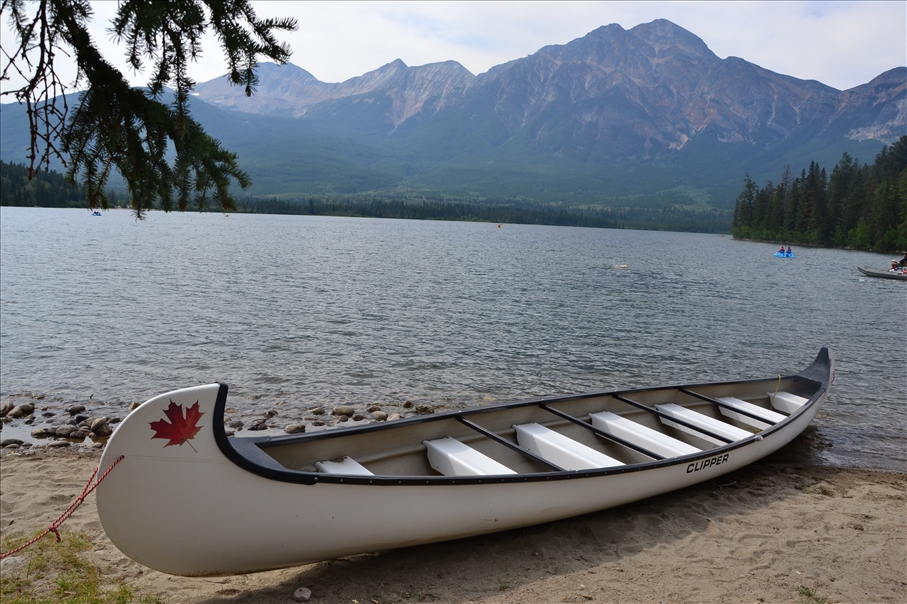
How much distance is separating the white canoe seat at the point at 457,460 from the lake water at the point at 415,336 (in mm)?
7171

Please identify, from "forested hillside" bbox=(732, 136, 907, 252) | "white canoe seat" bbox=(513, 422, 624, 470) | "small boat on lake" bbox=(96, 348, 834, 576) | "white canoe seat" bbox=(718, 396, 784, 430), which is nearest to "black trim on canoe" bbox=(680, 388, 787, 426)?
"white canoe seat" bbox=(718, 396, 784, 430)

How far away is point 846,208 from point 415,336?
12578 cm

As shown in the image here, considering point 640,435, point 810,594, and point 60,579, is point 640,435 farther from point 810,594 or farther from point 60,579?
point 60,579

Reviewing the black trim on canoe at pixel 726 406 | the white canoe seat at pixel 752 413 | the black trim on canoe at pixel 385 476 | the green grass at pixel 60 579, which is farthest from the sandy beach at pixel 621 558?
the black trim on canoe at pixel 726 406

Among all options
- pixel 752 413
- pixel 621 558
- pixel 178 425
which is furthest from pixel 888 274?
pixel 178 425

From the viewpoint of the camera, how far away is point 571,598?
6.71 meters

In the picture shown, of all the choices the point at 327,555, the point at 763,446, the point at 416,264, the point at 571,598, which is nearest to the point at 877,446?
the point at 763,446

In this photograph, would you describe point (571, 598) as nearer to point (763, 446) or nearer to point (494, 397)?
point (763, 446)

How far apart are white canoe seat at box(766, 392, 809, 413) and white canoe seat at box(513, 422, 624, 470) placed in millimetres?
7063

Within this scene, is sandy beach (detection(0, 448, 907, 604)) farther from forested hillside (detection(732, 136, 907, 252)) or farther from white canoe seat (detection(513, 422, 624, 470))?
forested hillside (detection(732, 136, 907, 252))

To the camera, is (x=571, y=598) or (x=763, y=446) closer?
(x=571, y=598)

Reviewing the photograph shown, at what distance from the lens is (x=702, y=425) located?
11594mm

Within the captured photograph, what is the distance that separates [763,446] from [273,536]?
30.2 ft

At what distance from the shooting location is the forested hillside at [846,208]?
104000 mm
